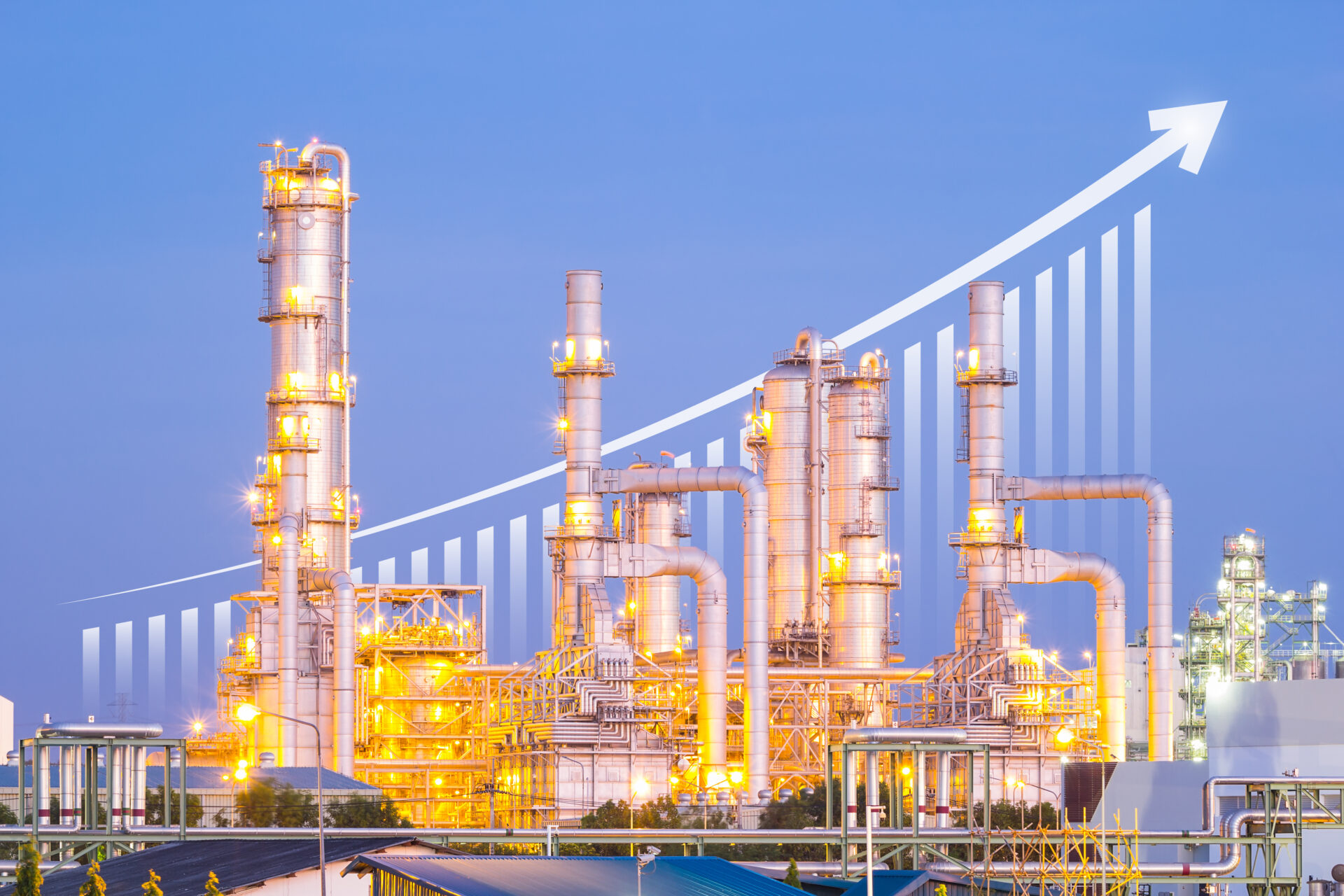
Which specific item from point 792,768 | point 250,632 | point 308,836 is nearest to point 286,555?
point 250,632

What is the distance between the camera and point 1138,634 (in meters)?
95.0

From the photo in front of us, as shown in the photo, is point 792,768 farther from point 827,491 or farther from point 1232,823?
point 1232,823

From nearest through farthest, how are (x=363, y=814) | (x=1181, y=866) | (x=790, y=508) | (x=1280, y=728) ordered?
(x=1181, y=866), (x=1280, y=728), (x=363, y=814), (x=790, y=508)

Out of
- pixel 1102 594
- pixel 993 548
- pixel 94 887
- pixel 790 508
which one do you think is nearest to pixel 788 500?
Result: pixel 790 508

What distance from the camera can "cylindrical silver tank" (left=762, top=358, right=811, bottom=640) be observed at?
67.8 m

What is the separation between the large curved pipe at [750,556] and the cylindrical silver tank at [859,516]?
6569 mm

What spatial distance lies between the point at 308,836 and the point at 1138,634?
6777 cm

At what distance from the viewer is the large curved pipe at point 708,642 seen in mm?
57750

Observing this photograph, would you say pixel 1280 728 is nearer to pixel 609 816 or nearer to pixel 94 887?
pixel 609 816

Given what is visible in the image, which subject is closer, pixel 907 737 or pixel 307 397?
pixel 907 737

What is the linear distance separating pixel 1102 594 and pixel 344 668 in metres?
23.0

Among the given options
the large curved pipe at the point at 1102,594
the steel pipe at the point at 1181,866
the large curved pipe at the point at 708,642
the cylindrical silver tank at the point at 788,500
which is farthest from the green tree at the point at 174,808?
the large curved pipe at the point at 1102,594

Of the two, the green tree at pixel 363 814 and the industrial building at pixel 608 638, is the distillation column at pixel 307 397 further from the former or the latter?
the green tree at pixel 363 814

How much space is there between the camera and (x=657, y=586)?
227 feet
